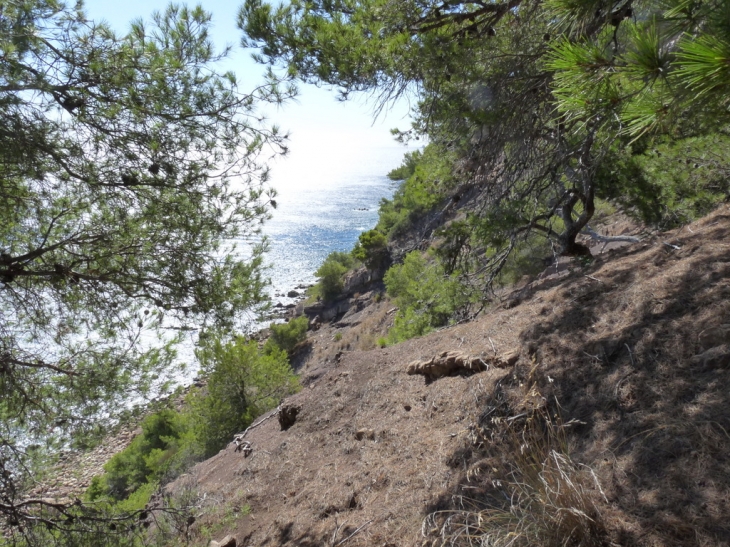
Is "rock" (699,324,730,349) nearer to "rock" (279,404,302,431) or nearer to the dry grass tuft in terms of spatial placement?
the dry grass tuft

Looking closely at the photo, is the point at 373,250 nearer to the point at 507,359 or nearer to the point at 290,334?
the point at 290,334

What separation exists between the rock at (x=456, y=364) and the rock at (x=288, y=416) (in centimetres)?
228

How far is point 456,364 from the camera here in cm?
508

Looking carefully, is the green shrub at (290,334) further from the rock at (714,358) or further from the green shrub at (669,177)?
the rock at (714,358)

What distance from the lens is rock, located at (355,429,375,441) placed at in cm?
501

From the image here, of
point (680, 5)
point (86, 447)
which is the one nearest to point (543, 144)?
point (680, 5)

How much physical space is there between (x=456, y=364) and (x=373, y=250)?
1169 inches

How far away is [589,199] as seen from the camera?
6.87 meters

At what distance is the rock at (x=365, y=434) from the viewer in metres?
5.01

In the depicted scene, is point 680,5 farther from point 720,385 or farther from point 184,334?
point 184,334

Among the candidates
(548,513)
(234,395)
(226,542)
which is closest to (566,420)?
(548,513)

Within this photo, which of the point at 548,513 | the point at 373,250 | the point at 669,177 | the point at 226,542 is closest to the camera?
the point at 548,513

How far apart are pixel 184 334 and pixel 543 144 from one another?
Result: 4480 millimetres

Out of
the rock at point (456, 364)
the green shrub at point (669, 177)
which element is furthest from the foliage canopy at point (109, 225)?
the green shrub at point (669, 177)
